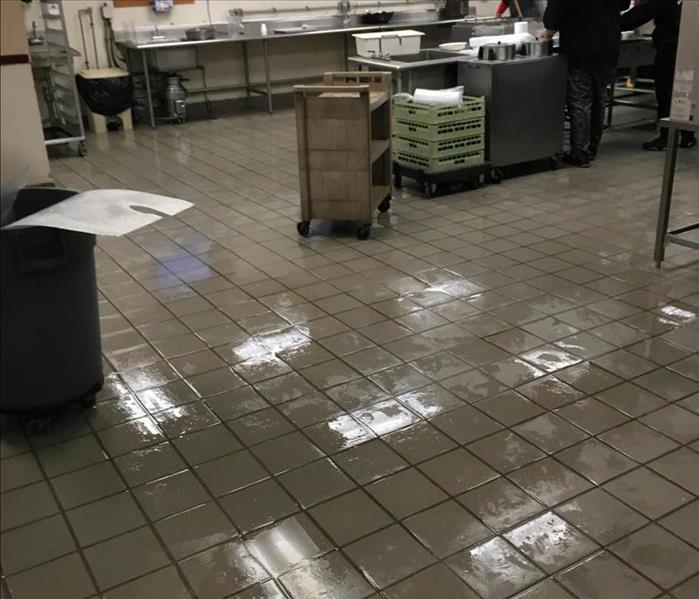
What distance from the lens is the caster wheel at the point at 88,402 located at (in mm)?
2773

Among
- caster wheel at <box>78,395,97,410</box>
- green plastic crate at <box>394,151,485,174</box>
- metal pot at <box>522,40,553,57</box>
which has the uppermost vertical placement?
metal pot at <box>522,40,553,57</box>

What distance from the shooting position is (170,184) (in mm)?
5895

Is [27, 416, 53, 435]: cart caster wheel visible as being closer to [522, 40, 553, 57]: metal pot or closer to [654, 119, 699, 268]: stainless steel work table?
[654, 119, 699, 268]: stainless steel work table

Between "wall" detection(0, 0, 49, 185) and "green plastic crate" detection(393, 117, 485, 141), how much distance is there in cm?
314

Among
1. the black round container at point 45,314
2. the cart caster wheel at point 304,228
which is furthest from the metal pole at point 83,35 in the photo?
the black round container at point 45,314

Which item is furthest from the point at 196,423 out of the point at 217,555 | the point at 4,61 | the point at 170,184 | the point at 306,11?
the point at 306,11

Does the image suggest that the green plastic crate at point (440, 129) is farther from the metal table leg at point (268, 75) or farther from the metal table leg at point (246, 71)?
the metal table leg at point (246, 71)

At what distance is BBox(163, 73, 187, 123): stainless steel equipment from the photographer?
26.7 ft

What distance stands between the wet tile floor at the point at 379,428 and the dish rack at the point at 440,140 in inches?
28.4

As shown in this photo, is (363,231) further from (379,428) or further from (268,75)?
(268,75)

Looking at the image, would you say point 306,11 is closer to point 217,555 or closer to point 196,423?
point 196,423

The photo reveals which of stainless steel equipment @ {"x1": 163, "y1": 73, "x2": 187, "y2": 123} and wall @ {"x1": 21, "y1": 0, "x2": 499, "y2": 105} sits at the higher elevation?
wall @ {"x1": 21, "y1": 0, "x2": 499, "y2": 105}

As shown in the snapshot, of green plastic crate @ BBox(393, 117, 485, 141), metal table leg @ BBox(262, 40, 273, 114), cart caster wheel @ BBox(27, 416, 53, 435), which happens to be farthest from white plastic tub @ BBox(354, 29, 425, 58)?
cart caster wheel @ BBox(27, 416, 53, 435)

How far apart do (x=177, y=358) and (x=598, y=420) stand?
1.66 m
